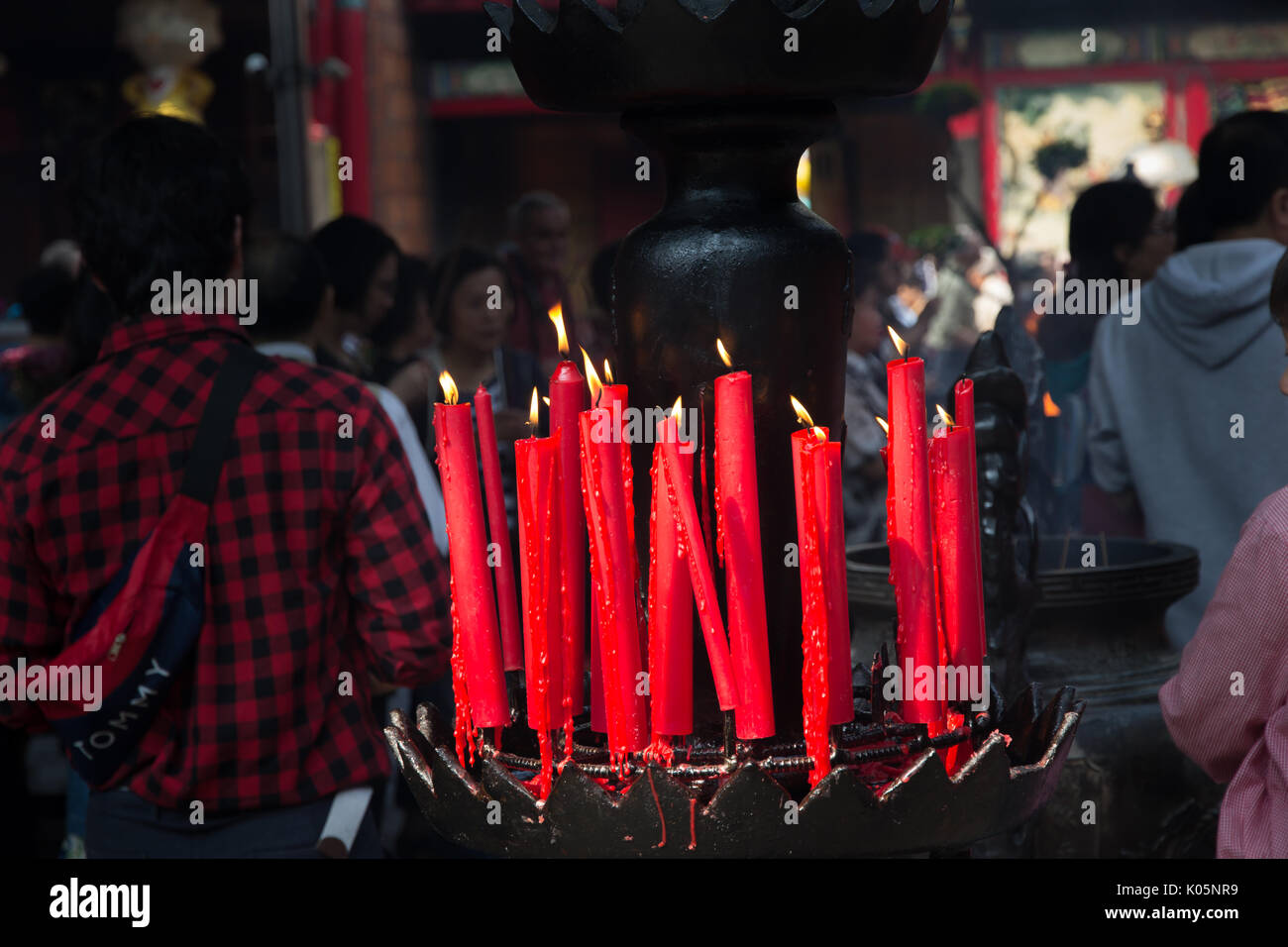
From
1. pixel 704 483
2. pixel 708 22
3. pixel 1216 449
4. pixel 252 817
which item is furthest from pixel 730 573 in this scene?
pixel 1216 449

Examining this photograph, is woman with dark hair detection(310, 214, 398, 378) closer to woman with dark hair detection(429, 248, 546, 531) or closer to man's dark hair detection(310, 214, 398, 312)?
man's dark hair detection(310, 214, 398, 312)

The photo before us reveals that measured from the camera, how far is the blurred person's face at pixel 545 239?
4.45m

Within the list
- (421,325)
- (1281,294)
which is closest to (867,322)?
(421,325)

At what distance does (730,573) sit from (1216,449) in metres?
2.02

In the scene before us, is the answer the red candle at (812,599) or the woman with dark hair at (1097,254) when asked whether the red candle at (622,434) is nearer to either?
the red candle at (812,599)

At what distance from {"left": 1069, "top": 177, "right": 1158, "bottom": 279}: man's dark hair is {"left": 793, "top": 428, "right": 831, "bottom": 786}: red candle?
2872 mm

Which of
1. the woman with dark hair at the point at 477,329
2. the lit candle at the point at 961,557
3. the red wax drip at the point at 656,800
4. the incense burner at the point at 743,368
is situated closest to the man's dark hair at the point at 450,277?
the woman with dark hair at the point at 477,329

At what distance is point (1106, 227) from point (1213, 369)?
985 millimetres

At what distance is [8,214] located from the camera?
816 cm

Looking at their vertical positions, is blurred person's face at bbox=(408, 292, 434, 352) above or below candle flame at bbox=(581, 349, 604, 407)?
above

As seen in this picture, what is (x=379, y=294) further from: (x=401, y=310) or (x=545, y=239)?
(x=545, y=239)

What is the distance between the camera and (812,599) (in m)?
0.92

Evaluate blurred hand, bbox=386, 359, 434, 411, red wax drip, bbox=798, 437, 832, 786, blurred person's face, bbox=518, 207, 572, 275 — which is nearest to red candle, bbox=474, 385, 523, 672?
red wax drip, bbox=798, 437, 832, 786

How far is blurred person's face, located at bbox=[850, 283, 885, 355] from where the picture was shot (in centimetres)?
395
